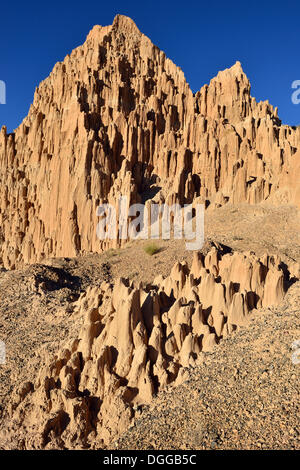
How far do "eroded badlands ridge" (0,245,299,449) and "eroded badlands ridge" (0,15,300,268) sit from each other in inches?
848

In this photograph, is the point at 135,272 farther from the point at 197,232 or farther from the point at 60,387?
the point at 60,387

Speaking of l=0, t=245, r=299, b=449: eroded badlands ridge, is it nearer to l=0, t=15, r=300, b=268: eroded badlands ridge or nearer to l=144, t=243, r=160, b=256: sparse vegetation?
l=144, t=243, r=160, b=256: sparse vegetation

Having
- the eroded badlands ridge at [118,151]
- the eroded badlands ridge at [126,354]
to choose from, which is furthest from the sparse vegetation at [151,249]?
the eroded badlands ridge at [126,354]

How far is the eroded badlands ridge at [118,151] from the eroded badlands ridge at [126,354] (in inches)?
848

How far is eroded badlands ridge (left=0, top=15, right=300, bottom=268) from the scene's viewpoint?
36.8 m

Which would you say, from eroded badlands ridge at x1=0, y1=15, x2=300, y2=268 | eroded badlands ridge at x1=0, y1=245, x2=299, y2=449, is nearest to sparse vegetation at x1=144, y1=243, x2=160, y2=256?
eroded badlands ridge at x1=0, y1=15, x2=300, y2=268

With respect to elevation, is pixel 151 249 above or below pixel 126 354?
above

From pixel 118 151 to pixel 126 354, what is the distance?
111 ft

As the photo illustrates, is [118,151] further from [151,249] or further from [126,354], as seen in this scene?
[126,354]

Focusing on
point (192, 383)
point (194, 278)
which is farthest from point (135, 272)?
point (192, 383)

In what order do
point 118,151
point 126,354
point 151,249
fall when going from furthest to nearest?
1. point 118,151
2. point 151,249
3. point 126,354

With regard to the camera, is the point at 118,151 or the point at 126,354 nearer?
the point at 126,354

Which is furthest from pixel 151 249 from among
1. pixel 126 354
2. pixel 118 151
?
pixel 126 354

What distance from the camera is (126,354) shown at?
39.1 ft
